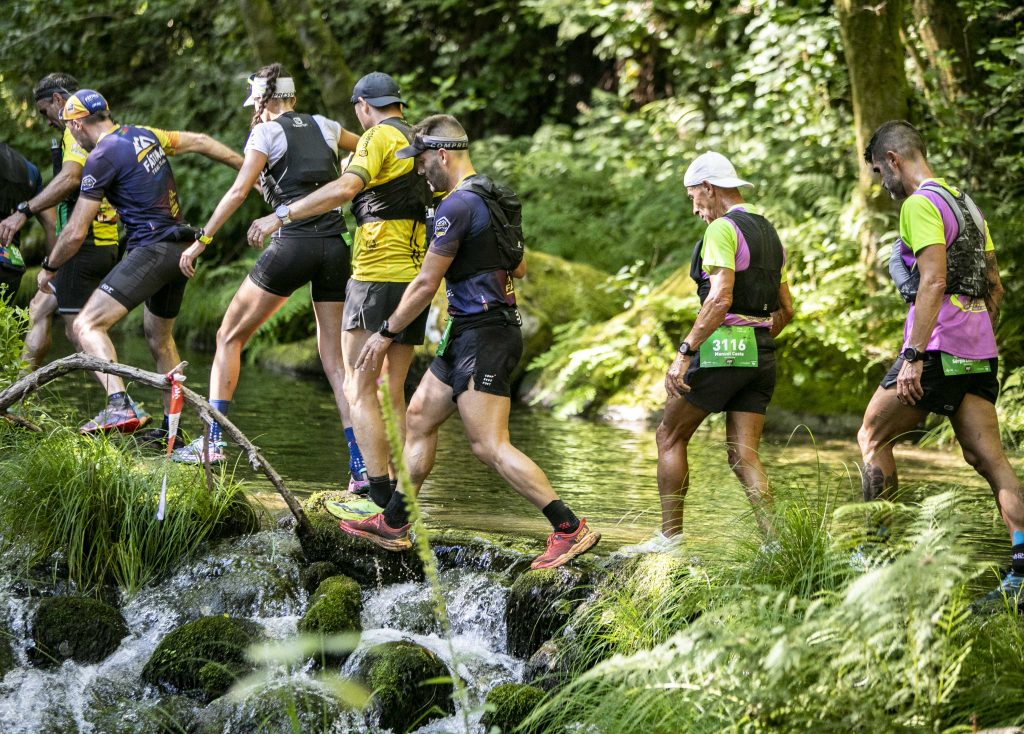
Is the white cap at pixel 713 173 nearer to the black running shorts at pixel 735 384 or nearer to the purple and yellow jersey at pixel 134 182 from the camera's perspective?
the black running shorts at pixel 735 384

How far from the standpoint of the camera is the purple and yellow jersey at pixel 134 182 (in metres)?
8.38

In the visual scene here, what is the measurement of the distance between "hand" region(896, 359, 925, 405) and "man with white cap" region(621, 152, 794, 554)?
679 millimetres

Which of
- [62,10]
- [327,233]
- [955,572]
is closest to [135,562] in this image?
[327,233]

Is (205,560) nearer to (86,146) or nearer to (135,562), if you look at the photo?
(135,562)

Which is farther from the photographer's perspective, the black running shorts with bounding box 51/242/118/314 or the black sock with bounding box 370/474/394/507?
the black running shorts with bounding box 51/242/118/314

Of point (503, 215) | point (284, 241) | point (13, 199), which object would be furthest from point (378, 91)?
point (13, 199)

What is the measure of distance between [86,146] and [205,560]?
11.6 feet

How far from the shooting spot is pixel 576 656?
546 centimetres

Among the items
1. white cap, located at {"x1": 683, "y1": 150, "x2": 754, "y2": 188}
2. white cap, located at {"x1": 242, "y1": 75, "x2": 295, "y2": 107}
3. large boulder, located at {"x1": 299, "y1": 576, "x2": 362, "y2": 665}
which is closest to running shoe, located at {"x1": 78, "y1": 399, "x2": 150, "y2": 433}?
white cap, located at {"x1": 242, "y1": 75, "x2": 295, "y2": 107}

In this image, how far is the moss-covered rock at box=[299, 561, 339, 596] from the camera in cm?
670

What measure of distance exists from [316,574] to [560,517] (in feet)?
4.96

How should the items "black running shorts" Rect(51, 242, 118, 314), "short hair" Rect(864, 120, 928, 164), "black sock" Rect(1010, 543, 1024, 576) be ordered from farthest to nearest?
"black running shorts" Rect(51, 242, 118, 314) → "short hair" Rect(864, 120, 928, 164) → "black sock" Rect(1010, 543, 1024, 576)

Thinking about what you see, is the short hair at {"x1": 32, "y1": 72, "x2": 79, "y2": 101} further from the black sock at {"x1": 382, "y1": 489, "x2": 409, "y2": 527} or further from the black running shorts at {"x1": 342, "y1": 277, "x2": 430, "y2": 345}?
the black sock at {"x1": 382, "y1": 489, "x2": 409, "y2": 527}

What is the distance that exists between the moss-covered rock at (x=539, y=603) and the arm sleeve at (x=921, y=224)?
7.44 feet
